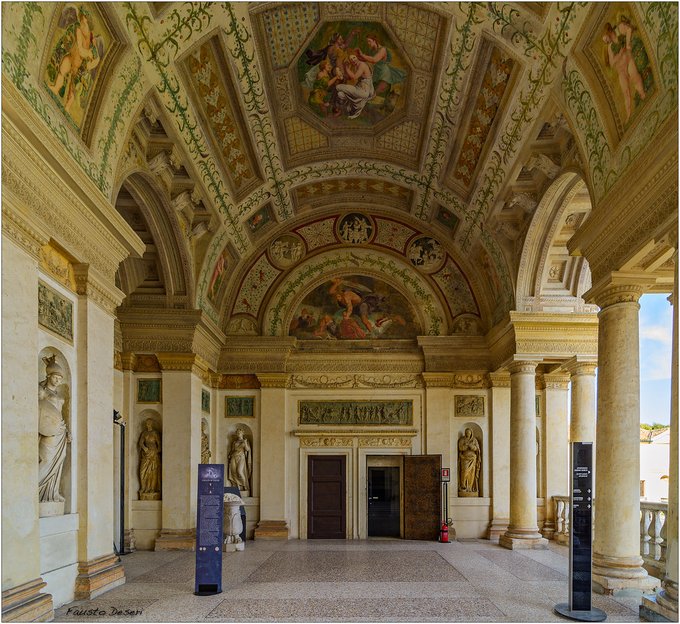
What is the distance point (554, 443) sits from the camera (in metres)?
18.8

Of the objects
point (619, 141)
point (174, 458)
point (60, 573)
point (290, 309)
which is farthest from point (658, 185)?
point (290, 309)

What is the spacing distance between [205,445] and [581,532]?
36.0ft

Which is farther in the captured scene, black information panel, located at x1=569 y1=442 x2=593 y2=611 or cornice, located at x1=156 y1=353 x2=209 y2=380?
cornice, located at x1=156 y1=353 x2=209 y2=380

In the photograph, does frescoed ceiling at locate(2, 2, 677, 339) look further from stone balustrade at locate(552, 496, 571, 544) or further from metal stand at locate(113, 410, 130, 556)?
stone balustrade at locate(552, 496, 571, 544)

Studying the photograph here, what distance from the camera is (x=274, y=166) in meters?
15.9

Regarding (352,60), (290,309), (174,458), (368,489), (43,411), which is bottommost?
(368,489)

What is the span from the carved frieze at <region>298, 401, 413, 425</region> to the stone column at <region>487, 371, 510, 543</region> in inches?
89.8

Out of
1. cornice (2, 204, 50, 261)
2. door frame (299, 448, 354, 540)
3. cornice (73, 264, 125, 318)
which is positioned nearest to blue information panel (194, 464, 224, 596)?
cornice (73, 264, 125, 318)

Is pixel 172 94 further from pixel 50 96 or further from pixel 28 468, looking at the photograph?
pixel 28 468

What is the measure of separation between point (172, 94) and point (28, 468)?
252 inches

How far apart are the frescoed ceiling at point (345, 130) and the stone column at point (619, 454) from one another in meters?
1.94

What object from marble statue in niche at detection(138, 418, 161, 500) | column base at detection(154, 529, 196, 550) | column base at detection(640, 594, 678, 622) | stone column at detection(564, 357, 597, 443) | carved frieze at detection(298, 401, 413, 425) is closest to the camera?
column base at detection(640, 594, 678, 622)

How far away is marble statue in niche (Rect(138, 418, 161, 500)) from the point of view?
15508 mm

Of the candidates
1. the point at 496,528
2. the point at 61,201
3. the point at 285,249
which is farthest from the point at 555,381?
the point at 61,201
